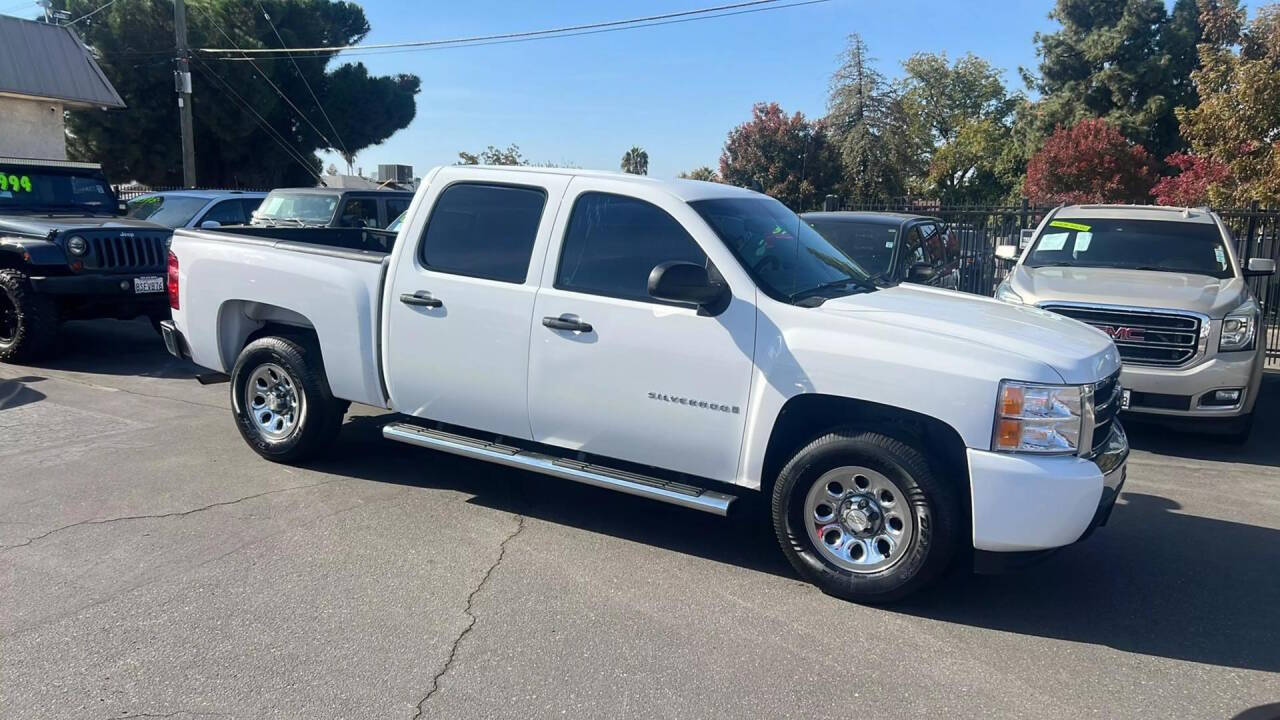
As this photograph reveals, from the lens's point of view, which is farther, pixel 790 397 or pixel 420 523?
pixel 420 523

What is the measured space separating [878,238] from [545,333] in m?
5.70

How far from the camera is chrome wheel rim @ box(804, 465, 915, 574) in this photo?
14.1ft

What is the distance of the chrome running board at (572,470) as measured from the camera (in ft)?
15.1

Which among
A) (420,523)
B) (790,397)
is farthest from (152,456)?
(790,397)

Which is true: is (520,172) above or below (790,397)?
above

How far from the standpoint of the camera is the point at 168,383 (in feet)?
29.4

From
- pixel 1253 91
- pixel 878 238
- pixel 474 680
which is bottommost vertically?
pixel 474 680

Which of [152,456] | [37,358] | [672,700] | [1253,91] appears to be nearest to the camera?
[672,700]

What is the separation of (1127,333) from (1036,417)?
4098 mm

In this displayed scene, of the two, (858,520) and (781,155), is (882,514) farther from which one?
(781,155)

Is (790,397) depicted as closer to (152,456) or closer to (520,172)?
(520,172)

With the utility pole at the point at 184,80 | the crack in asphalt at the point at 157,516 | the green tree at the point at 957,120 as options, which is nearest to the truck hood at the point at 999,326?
the crack in asphalt at the point at 157,516

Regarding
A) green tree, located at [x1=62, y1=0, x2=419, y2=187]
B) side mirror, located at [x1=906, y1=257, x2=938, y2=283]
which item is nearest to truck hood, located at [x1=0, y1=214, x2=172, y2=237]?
side mirror, located at [x1=906, y1=257, x2=938, y2=283]

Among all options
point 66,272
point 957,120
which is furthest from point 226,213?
point 957,120
